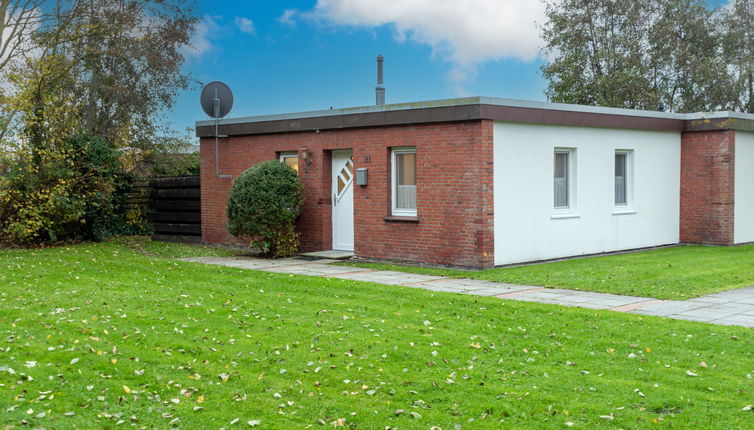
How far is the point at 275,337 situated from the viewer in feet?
25.8

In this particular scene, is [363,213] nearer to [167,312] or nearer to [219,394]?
[167,312]

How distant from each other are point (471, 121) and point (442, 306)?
493 cm

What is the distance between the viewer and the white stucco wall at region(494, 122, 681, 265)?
14.0 metres

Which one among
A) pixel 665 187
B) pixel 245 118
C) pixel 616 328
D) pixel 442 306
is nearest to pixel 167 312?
pixel 442 306

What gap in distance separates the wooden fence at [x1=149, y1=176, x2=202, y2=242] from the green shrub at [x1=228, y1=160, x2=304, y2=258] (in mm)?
4056

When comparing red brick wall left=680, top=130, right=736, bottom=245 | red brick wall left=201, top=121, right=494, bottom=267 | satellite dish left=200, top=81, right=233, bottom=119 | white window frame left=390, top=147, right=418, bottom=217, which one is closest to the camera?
red brick wall left=201, top=121, right=494, bottom=267

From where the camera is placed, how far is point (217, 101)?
59.3 ft

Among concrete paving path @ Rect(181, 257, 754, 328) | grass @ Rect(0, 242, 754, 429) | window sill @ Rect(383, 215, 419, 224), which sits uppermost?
window sill @ Rect(383, 215, 419, 224)

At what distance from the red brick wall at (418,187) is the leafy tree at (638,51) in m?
15.7

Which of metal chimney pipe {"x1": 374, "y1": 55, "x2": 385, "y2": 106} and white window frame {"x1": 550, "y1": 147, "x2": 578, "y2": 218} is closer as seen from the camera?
white window frame {"x1": 550, "y1": 147, "x2": 578, "y2": 218}

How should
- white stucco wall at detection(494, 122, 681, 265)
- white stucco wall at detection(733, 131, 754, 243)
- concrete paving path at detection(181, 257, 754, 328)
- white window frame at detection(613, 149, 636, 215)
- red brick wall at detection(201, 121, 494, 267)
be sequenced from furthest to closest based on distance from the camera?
white stucco wall at detection(733, 131, 754, 243), white window frame at detection(613, 149, 636, 215), white stucco wall at detection(494, 122, 681, 265), red brick wall at detection(201, 121, 494, 267), concrete paving path at detection(181, 257, 754, 328)

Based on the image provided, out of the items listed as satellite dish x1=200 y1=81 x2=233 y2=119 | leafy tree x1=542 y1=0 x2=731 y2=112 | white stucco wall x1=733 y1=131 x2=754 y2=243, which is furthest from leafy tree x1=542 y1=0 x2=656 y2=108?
satellite dish x1=200 y1=81 x2=233 y2=119

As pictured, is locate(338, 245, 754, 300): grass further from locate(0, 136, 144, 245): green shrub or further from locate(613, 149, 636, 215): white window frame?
locate(0, 136, 144, 245): green shrub

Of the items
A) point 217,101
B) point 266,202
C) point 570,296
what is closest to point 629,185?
point 570,296
